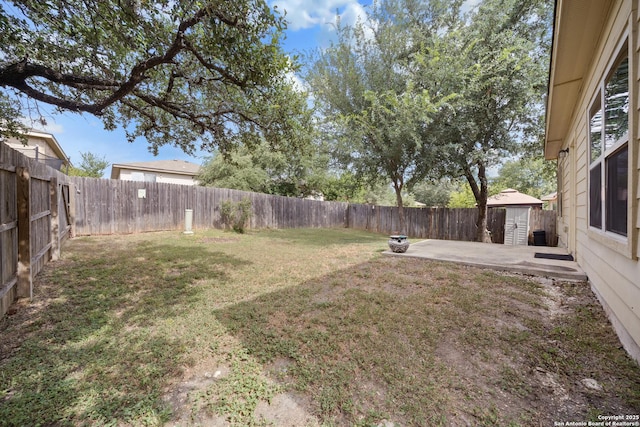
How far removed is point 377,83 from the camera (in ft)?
29.4

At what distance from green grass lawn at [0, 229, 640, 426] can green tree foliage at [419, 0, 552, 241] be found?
6105 millimetres

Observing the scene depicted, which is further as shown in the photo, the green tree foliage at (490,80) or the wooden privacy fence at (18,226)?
the green tree foliage at (490,80)

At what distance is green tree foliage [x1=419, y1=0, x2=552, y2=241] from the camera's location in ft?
25.5

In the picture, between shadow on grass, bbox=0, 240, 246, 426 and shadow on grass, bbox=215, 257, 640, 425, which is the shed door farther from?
shadow on grass, bbox=0, 240, 246, 426

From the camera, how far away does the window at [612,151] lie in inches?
81.4

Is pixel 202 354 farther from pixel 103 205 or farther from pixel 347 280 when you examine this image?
pixel 103 205

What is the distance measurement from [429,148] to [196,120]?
6.79 metres

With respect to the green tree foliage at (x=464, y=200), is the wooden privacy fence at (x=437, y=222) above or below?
below

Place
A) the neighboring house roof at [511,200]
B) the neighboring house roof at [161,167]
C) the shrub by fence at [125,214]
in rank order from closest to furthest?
the shrub by fence at [125,214] → the neighboring house roof at [511,200] → the neighboring house roof at [161,167]

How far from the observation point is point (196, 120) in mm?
5141

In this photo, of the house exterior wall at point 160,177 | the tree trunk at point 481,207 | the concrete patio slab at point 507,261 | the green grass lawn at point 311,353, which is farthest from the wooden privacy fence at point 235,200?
the house exterior wall at point 160,177

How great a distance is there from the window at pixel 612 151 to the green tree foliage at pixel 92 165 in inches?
1091

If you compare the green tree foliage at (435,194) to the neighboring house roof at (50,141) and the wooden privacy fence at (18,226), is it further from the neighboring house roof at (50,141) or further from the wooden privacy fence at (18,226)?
the wooden privacy fence at (18,226)

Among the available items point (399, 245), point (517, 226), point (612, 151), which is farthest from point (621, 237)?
point (517, 226)
